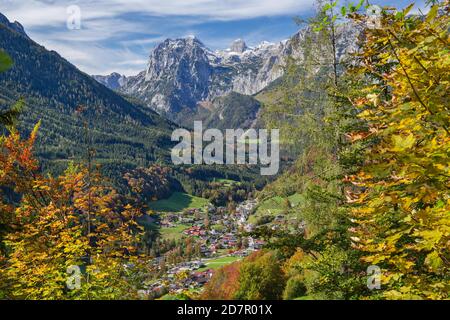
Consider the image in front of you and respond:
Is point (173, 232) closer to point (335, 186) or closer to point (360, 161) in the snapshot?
point (335, 186)

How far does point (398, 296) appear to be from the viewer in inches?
164

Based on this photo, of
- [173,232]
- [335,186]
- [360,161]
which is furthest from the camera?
[173,232]

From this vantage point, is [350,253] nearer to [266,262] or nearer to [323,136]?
[323,136]

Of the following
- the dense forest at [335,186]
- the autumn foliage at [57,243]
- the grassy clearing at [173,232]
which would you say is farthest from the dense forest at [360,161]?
the grassy clearing at [173,232]

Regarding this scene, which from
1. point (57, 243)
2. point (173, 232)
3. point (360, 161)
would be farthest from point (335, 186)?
point (173, 232)

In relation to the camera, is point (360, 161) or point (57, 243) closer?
point (360, 161)

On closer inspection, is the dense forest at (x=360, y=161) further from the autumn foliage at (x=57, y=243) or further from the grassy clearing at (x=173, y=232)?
the grassy clearing at (x=173, y=232)

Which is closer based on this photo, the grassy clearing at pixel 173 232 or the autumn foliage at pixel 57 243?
the autumn foliage at pixel 57 243

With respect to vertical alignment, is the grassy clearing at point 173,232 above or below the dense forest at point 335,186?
below

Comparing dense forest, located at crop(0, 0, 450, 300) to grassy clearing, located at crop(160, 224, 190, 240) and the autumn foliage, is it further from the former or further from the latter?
grassy clearing, located at crop(160, 224, 190, 240)

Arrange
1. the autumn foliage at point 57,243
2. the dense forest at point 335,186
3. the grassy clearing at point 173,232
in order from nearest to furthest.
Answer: the dense forest at point 335,186, the autumn foliage at point 57,243, the grassy clearing at point 173,232

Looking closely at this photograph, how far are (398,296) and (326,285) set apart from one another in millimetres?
7996

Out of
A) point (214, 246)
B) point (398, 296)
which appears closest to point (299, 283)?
point (398, 296)

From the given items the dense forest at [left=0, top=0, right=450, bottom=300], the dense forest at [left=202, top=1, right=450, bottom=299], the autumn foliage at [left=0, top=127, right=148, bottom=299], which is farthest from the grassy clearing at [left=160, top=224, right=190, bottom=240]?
the autumn foliage at [left=0, top=127, right=148, bottom=299]
